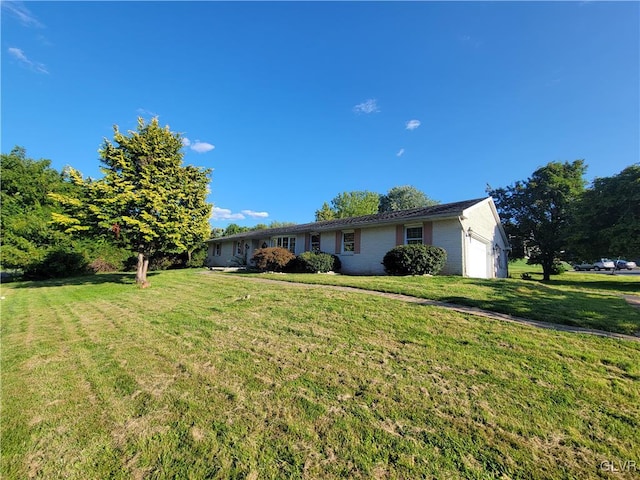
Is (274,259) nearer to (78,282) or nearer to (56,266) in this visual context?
(78,282)

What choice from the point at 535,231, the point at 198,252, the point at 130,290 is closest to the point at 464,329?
the point at 130,290

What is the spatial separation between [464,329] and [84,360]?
6503 mm

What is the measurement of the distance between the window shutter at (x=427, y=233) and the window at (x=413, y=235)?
0.28 metres

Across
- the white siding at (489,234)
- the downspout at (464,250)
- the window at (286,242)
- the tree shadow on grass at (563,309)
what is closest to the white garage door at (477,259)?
the white siding at (489,234)

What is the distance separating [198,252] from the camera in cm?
3078

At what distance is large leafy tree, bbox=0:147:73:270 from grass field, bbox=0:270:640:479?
19.7m

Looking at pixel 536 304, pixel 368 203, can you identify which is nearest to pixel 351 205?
pixel 368 203

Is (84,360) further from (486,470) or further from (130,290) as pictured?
(130,290)

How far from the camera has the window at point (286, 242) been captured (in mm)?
21112

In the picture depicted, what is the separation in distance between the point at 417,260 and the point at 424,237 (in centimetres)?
213

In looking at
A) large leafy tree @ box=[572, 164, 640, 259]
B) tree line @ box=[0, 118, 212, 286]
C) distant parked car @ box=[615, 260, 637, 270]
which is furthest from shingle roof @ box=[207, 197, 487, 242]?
distant parked car @ box=[615, 260, 637, 270]

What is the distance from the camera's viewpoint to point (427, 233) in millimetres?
13938

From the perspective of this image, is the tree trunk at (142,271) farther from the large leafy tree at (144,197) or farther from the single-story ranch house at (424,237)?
the single-story ranch house at (424,237)

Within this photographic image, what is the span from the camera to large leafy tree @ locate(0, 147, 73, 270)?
63.6ft
